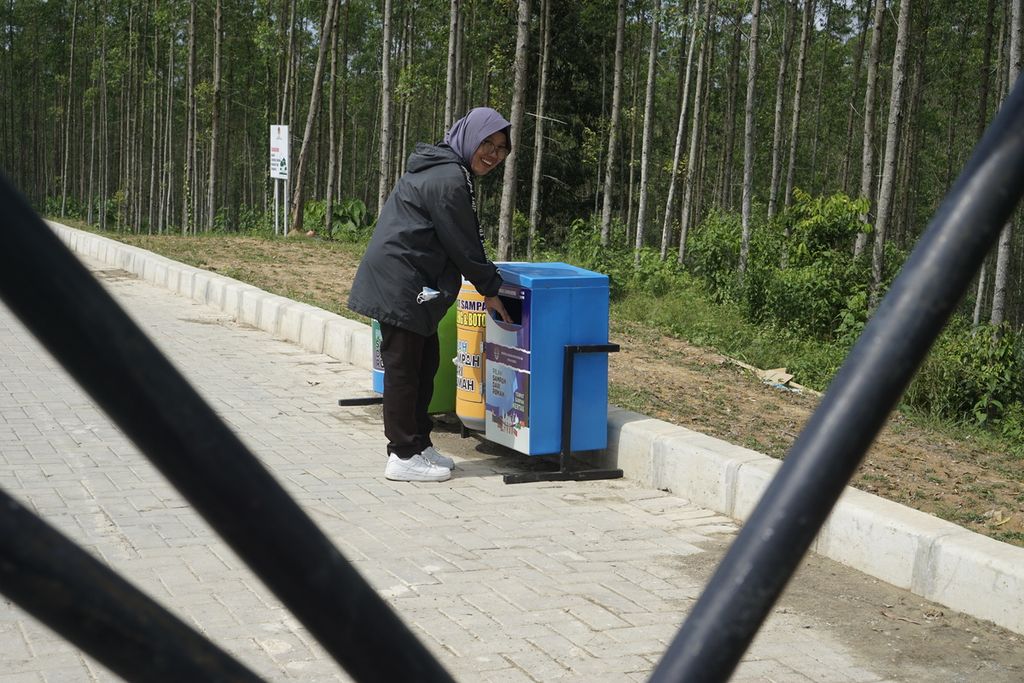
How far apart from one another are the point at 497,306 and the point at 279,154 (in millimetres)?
19968

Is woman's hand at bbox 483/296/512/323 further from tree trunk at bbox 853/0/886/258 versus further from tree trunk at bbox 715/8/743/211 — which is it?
tree trunk at bbox 715/8/743/211

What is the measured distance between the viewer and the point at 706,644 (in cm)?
68

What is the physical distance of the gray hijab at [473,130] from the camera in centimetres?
663

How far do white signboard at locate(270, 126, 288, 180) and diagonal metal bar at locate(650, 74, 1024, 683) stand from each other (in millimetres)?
25393

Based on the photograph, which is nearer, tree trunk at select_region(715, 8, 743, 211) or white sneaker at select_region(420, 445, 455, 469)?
white sneaker at select_region(420, 445, 455, 469)

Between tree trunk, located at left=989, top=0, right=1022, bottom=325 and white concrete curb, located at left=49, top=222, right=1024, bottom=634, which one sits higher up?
tree trunk, located at left=989, top=0, right=1022, bottom=325

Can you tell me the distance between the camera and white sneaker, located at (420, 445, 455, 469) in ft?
22.2

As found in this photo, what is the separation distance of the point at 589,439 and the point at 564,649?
9.09 ft

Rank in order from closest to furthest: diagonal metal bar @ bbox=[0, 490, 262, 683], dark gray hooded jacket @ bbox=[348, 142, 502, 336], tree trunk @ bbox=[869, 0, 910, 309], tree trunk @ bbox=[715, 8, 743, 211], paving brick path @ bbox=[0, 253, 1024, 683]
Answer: diagonal metal bar @ bbox=[0, 490, 262, 683] → paving brick path @ bbox=[0, 253, 1024, 683] → dark gray hooded jacket @ bbox=[348, 142, 502, 336] → tree trunk @ bbox=[869, 0, 910, 309] → tree trunk @ bbox=[715, 8, 743, 211]

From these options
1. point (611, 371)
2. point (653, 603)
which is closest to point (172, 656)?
point (653, 603)

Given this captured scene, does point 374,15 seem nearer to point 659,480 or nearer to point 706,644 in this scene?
point 659,480

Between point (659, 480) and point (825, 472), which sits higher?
point (825, 472)

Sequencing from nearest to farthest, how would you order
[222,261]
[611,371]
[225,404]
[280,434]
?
1. [280,434]
2. [225,404]
3. [611,371]
4. [222,261]

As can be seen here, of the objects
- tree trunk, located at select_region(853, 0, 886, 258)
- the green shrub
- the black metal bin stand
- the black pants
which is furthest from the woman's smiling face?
tree trunk, located at select_region(853, 0, 886, 258)
